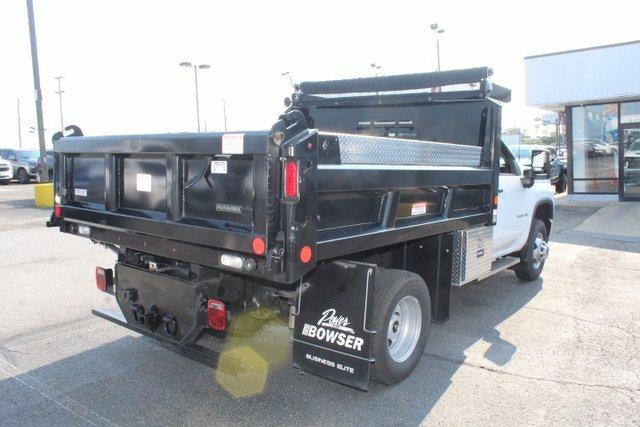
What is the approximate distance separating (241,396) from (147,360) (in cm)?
101

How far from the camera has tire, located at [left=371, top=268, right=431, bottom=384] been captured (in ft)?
12.1

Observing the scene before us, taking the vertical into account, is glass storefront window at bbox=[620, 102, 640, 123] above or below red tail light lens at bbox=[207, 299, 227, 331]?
above

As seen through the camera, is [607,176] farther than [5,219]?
Yes

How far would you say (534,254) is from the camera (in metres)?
6.96

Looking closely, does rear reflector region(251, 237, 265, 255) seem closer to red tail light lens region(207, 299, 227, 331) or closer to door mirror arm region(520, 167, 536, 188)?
red tail light lens region(207, 299, 227, 331)

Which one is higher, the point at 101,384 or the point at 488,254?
the point at 488,254

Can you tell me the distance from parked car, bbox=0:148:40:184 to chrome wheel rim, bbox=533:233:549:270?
89.7 ft

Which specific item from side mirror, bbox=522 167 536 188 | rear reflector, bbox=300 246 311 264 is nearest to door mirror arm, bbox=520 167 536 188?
side mirror, bbox=522 167 536 188

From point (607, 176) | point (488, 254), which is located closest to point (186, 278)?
point (488, 254)

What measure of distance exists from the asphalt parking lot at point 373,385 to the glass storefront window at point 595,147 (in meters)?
11.7

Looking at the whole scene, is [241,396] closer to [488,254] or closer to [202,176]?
[202,176]

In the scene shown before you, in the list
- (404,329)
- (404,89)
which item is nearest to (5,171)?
(404,89)

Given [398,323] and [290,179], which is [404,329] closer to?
[398,323]

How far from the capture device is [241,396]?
149 inches
